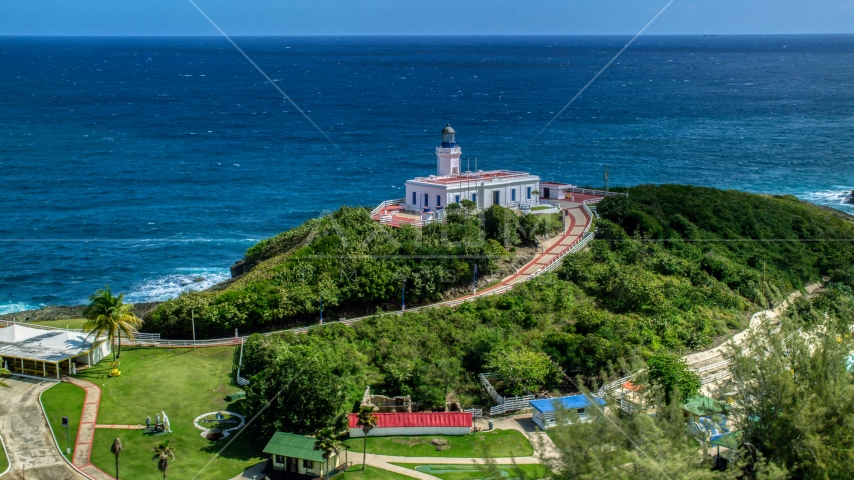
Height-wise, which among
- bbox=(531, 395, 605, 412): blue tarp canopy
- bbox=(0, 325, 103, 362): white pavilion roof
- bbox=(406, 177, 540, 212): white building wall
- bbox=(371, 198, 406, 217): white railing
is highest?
bbox=(406, 177, 540, 212): white building wall

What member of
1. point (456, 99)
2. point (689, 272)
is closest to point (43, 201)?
point (689, 272)

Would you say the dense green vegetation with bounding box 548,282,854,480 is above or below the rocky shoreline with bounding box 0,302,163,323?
above

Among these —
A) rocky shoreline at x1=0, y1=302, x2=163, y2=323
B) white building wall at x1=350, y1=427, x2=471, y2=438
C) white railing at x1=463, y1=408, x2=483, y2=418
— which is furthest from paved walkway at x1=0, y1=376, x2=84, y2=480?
white railing at x1=463, y1=408, x2=483, y2=418

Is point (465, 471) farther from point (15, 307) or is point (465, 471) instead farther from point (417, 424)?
point (15, 307)

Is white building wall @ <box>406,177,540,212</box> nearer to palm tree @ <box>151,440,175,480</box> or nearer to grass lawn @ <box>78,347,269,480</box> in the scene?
grass lawn @ <box>78,347,269,480</box>

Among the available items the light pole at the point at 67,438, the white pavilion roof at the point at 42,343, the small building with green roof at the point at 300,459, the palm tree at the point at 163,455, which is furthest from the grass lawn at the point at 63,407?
the small building with green roof at the point at 300,459

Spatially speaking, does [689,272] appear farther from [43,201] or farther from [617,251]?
[43,201]
